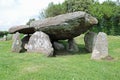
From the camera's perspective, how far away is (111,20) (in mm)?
A: 39125

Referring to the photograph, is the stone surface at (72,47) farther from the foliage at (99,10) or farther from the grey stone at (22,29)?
the foliage at (99,10)

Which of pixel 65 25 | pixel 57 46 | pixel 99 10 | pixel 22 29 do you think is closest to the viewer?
pixel 65 25

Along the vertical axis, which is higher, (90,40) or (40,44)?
(40,44)

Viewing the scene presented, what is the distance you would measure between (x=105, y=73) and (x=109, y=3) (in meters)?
44.6

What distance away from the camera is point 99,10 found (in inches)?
1922

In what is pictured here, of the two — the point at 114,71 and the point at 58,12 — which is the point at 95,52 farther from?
the point at 58,12

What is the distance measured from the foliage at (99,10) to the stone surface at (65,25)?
20318 millimetres

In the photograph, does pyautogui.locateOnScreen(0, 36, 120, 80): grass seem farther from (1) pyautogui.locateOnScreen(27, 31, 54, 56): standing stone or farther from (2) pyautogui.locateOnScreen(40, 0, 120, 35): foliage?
(2) pyautogui.locateOnScreen(40, 0, 120, 35): foliage

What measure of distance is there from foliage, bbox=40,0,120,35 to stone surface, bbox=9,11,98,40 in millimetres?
20318

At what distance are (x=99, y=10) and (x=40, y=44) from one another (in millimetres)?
32984

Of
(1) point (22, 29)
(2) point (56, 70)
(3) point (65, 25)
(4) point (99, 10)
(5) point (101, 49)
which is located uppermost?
(3) point (65, 25)

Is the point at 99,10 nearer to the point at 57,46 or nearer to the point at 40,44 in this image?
the point at 57,46

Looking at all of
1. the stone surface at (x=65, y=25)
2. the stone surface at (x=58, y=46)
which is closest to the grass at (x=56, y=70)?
the stone surface at (x=65, y=25)

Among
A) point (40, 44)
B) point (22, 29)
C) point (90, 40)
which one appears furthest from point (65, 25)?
point (22, 29)
